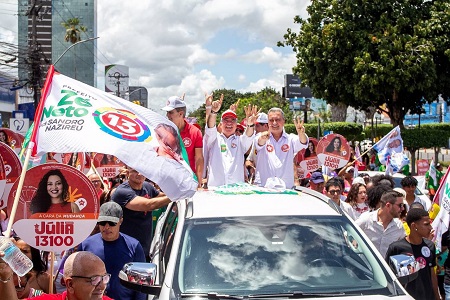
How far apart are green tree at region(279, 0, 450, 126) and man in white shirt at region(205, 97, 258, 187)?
22408 millimetres

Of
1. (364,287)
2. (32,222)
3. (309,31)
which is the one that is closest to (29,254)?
(32,222)

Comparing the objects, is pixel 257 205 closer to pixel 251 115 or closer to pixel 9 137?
pixel 251 115

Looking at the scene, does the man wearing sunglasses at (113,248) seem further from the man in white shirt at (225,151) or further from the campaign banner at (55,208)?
the man in white shirt at (225,151)

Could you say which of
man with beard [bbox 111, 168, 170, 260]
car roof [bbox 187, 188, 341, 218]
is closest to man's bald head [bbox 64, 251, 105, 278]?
car roof [bbox 187, 188, 341, 218]

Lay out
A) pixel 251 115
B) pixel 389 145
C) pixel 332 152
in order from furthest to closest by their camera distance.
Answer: pixel 389 145
pixel 332 152
pixel 251 115

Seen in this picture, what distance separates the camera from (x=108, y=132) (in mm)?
4469

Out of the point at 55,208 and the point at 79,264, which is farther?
the point at 55,208

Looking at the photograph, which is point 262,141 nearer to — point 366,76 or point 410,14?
point 366,76

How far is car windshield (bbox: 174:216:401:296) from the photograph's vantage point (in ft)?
13.7

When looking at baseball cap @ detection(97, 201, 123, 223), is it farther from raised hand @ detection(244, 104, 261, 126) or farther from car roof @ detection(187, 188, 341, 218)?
raised hand @ detection(244, 104, 261, 126)

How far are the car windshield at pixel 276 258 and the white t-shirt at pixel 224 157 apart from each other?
10.0ft

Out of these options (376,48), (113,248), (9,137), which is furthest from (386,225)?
(376,48)

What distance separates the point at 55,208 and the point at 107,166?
615cm

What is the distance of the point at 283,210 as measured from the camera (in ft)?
15.8
